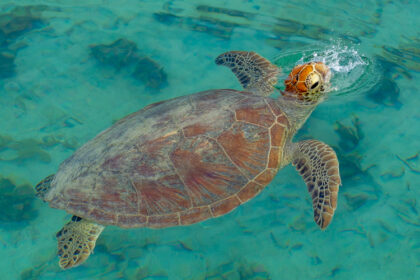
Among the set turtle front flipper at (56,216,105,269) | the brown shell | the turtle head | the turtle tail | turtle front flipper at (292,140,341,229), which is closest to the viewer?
the brown shell

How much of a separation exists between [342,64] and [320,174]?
93.5 inches

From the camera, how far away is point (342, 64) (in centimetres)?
527

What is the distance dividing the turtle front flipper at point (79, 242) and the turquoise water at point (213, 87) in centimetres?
36

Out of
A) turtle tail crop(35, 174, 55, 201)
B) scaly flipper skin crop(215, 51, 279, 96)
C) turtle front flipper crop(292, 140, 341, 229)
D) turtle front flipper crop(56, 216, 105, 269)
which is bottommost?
turtle front flipper crop(56, 216, 105, 269)

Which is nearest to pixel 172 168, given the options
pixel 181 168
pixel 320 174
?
pixel 181 168

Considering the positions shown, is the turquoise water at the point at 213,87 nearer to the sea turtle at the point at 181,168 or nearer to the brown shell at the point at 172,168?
the sea turtle at the point at 181,168

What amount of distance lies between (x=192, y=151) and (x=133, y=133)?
66 cm

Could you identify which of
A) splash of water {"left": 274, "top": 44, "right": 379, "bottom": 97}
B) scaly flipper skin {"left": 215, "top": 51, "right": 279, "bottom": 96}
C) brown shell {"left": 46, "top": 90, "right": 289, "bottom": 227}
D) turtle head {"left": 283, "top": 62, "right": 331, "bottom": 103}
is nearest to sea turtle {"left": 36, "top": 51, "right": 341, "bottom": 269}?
A: brown shell {"left": 46, "top": 90, "right": 289, "bottom": 227}

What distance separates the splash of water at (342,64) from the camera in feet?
16.5

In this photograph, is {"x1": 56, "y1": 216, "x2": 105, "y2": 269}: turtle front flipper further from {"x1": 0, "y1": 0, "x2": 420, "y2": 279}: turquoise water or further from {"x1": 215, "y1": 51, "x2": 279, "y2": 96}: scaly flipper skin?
{"x1": 215, "y1": 51, "x2": 279, "y2": 96}: scaly flipper skin

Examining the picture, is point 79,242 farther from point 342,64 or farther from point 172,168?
point 342,64

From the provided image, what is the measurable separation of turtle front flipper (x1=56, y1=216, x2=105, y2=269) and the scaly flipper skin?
9.09ft

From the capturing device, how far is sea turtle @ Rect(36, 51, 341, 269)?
334 cm

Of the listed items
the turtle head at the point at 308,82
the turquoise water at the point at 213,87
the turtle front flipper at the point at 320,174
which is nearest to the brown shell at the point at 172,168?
the turtle front flipper at the point at 320,174
